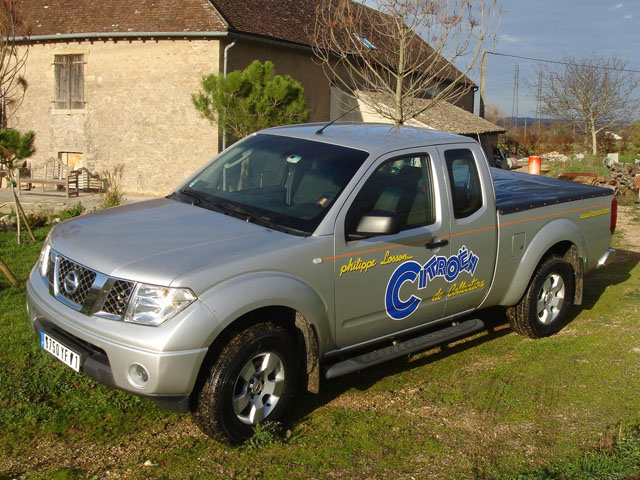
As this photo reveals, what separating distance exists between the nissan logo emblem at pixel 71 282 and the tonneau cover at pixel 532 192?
137 inches

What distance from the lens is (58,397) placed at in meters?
4.71

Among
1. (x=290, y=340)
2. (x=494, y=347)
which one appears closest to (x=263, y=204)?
(x=290, y=340)

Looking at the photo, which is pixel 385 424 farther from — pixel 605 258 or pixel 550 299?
pixel 605 258

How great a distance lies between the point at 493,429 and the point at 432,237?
1.44 metres

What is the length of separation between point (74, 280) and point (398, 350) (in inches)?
90.8

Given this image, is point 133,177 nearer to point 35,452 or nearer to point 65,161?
point 65,161

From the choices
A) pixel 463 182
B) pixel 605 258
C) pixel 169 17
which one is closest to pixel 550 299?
pixel 605 258

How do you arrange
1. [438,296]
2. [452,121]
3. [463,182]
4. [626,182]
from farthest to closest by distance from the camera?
[452,121]
[626,182]
[463,182]
[438,296]

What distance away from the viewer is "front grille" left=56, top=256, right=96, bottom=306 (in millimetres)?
4016

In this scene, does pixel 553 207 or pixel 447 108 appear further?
pixel 447 108

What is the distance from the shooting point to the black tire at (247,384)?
3.91 metres

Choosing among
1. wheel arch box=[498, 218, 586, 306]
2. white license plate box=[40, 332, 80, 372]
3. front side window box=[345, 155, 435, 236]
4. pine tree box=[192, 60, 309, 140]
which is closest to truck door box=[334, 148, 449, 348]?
front side window box=[345, 155, 435, 236]

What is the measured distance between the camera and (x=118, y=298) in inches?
151

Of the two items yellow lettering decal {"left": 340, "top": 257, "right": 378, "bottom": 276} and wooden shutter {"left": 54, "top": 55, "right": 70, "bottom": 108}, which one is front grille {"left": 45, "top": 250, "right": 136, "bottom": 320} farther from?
wooden shutter {"left": 54, "top": 55, "right": 70, "bottom": 108}
